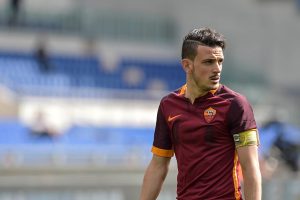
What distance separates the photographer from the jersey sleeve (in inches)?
180

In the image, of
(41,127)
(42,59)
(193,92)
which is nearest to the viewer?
(193,92)

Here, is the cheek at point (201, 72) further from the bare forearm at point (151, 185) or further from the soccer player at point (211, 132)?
the bare forearm at point (151, 185)

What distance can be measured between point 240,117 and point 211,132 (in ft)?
0.60

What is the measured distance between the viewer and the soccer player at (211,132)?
13.9ft

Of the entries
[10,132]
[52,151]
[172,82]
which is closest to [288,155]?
[52,151]

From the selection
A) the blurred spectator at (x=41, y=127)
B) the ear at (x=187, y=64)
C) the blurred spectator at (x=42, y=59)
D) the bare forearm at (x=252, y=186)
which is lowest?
the blurred spectator at (x=41, y=127)

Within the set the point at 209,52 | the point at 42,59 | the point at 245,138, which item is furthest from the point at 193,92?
the point at 42,59

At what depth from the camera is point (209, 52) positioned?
428 cm

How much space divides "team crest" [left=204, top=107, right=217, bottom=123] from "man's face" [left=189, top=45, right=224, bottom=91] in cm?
11

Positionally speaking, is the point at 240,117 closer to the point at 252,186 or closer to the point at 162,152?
the point at 252,186

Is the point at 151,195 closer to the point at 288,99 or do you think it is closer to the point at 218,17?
the point at 288,99

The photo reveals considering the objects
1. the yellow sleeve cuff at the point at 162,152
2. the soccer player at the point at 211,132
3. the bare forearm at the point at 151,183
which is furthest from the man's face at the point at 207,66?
the bare forearm at the point at 151,183

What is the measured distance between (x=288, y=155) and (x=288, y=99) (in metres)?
12.9

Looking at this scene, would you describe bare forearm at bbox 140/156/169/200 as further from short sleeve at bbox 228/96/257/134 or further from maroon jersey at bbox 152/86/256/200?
short sleeve at bbox 228/96/257/134
